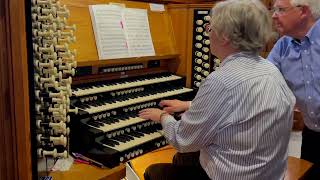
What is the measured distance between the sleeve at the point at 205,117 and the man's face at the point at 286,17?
100cm

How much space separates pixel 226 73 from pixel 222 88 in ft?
0.20

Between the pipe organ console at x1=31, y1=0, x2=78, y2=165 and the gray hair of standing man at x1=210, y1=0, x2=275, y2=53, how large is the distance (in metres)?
0.70

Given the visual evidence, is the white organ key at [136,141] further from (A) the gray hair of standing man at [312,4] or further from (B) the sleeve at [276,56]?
(A) the gray hair of standing man at [312,4]

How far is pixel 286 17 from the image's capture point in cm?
205

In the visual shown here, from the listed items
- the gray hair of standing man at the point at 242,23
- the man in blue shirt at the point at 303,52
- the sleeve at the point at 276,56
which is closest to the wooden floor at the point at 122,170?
the man in blue shirt at the point at 303,52

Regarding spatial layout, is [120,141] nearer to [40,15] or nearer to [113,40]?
[113,40]

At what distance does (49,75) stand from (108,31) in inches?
39.3

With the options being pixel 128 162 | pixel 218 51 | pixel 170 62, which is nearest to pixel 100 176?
pixel 128 162

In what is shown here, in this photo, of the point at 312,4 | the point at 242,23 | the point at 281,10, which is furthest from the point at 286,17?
the point at 242,23

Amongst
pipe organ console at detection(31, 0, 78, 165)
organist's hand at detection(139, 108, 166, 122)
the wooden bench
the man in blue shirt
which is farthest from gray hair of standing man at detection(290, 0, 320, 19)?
pipe organ console at detection(31, 0, 78, 165)

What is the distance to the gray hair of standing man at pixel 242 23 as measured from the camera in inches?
50.9

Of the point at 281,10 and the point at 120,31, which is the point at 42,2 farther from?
the point at 281,10

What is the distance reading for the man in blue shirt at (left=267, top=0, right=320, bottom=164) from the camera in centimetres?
201

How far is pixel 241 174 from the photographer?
4.32ft
